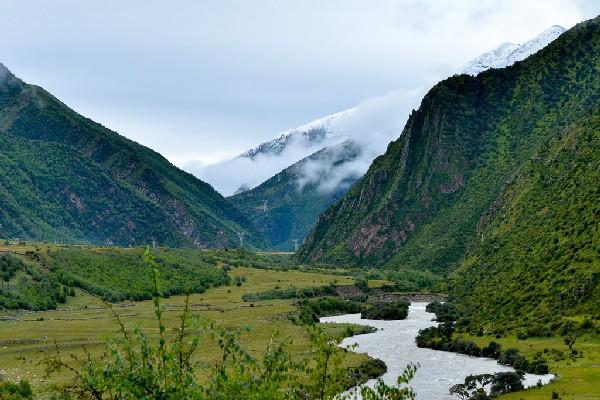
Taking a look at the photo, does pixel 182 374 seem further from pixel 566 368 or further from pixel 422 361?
pixel 422 361

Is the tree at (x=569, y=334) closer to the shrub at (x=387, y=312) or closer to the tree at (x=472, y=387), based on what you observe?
the tree at (x=472, y=387)

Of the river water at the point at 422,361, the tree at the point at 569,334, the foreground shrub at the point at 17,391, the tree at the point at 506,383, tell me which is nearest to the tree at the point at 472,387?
the tree at the point at 506,383

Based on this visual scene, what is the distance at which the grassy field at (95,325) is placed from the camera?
8131 cm

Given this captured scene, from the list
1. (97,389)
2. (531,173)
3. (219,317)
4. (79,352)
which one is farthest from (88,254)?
(97,389)

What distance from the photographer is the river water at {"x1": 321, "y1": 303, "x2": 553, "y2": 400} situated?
69.1 m

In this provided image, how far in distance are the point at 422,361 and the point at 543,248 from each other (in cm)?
4002

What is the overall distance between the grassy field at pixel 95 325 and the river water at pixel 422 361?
20.0 feet

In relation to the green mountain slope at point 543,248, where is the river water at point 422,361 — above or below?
below

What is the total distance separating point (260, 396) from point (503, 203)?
155 meters

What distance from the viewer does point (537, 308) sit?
320ft

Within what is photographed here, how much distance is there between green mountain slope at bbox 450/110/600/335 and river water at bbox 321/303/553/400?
1093cm

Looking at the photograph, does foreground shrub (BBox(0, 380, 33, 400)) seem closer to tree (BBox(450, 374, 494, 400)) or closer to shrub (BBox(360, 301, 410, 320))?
tree (BBox(450, 374, 494, 400))

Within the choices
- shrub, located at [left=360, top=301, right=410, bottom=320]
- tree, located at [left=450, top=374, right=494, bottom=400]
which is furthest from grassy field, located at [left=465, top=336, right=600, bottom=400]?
shrub, located at [left=360, top=301, right=410, bottom=320]

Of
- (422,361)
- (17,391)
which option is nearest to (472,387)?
(422,361)
